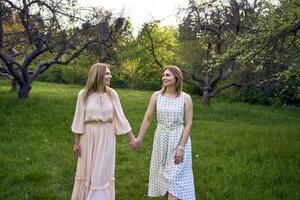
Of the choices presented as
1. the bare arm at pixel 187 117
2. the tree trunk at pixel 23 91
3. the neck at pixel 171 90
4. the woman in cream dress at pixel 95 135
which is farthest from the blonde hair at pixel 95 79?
the tree trunk at pixel 23 91

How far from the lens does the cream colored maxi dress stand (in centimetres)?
576

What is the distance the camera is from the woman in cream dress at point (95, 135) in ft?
18.9

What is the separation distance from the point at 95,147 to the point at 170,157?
39.9 inches

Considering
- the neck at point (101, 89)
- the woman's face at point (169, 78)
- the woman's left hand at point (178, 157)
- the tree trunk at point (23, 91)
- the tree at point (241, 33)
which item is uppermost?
the tree at point (241, 33)

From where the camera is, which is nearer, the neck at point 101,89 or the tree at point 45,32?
the neck at point 101,89

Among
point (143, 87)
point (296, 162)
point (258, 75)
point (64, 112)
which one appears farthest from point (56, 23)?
point (143, 87)

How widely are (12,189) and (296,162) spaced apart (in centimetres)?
590

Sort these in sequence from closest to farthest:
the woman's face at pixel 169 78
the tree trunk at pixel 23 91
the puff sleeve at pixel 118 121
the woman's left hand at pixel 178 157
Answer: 1. the woman's left hand at pixel 178 157
2. the woman's face at pixel 169 78
3. the puff sleeve at pixel 118 121
4. the tree trunk at pixel 23 91

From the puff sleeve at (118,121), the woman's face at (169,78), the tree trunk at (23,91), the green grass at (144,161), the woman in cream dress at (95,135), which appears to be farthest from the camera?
the tree trunk at (23,91)

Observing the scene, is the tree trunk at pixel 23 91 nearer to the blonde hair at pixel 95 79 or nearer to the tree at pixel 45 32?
the tree at pixel 45 32

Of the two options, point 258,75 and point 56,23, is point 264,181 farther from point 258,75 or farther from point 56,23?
point 258,75

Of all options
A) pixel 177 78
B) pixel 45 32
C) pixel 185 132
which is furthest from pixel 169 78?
pixel 45 32

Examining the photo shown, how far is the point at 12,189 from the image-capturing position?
6.92 metres

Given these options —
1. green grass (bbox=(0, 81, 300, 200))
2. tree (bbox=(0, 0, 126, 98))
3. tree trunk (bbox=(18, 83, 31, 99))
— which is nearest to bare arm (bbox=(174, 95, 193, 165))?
green grass (bbox=(0, 81, 300, 200))
